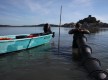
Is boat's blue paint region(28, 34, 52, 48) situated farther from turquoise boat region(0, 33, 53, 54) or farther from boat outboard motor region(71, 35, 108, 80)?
boat outboard motor region(71, 35, 108, 80)

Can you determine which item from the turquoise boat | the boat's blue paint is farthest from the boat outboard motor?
the boat's blue paint

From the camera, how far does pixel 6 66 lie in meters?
10.2

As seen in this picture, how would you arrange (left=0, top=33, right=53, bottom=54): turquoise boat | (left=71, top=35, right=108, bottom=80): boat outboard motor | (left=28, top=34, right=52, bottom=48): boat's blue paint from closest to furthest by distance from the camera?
1. (left=71, top=35, right=108, bottom=80): boat outboard motor
2. (left=0, top=33, right=53, bottom=54): turquoise boat
3. (left=28, top=34, right=52, bottom=48): boat's blue paint

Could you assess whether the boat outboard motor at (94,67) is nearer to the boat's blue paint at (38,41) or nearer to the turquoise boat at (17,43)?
the turquoise boat at (17,43)

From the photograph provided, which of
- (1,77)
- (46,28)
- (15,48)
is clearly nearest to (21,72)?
(1,77)

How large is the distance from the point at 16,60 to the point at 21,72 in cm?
264

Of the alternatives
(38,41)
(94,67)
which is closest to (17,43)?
(38,41)

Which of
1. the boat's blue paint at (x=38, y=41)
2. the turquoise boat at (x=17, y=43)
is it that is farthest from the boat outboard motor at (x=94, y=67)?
the boat's blue paint at (x=38, y=41)

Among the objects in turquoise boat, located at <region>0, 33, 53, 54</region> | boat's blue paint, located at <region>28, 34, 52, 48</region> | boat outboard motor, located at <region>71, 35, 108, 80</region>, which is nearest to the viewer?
boat outboard motor, located at <region>71, 35, 108, 80</region>

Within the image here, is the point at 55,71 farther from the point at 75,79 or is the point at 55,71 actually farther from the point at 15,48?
the point at 15,48

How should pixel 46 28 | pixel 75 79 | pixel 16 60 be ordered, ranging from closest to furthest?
pixel 75 79, pixel 16 60, pixel 46 28

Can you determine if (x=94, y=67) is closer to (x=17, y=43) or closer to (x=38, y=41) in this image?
(x=17, y=43)

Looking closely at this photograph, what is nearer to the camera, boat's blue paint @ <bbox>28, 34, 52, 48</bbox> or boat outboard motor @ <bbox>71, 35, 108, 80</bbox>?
boat outboard motor @ <bbox>71, 35, 108, 80</bbox>

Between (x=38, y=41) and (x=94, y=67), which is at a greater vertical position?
(x=38, y=41)
